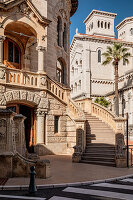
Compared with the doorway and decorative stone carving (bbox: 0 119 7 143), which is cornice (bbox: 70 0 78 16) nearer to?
the doorway

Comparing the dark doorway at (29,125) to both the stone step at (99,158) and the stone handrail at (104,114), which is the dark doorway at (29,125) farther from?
the stone handrail at (104,114)

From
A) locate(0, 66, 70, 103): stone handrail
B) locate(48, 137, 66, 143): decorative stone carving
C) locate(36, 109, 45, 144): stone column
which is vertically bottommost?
locate(48, 137, 66, 143): decorative stone carving

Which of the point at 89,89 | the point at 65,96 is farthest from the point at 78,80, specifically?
the point at 65,96

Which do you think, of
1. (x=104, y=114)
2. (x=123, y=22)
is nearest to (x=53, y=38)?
(x=104, y=114)

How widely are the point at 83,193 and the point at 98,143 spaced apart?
881 centimetres

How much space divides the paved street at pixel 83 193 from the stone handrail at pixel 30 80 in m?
9.41

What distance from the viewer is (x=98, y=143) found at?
16453mm

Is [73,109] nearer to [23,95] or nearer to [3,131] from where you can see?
[23,95]

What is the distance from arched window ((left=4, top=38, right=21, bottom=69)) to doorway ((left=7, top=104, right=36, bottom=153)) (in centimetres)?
387

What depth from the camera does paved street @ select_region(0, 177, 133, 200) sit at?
7.26 meters

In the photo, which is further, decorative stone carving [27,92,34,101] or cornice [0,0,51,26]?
decorative stone carving [27,92,34,101]

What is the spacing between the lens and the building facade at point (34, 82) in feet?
54.5

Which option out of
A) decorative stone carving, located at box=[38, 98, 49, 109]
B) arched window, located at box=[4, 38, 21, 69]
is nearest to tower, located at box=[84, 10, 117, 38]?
arched window, located at box=[4, 38, 21, 69]

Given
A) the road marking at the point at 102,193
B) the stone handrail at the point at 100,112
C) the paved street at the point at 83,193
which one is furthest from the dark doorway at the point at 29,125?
the road marking at the point at 102,193
